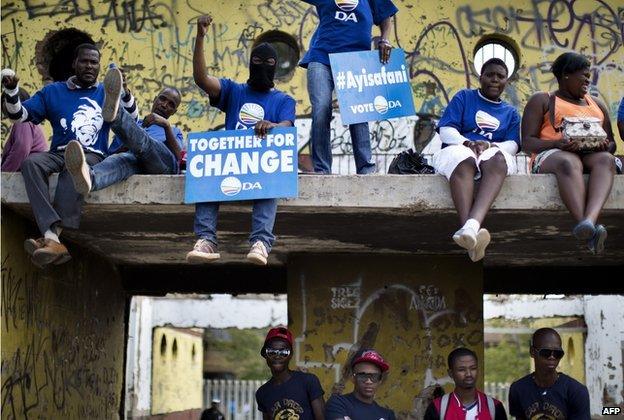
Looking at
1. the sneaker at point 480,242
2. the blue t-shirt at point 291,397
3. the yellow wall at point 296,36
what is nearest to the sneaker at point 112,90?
the blue t-shirt at point 291,397

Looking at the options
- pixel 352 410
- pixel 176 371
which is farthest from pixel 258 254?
pixel 176 371

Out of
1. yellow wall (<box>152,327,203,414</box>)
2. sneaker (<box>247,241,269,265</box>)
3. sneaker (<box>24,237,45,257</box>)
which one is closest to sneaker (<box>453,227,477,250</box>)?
sneaker (<box>247,241,269,265</box>)

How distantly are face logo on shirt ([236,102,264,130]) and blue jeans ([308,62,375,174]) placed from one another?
0.51 meters

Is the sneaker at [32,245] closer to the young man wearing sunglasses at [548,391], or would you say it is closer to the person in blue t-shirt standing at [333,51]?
the person in blue t-shirt standing at [333,51]

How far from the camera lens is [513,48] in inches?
520

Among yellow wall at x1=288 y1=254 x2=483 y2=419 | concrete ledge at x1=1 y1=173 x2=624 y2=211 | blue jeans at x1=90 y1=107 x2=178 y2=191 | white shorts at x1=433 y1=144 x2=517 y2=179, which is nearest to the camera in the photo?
white shorts at x1=433 y1=144 x2=517 y2=179

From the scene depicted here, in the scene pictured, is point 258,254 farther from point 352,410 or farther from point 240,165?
point 352,410

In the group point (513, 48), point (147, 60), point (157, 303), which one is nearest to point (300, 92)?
point (147, 60)

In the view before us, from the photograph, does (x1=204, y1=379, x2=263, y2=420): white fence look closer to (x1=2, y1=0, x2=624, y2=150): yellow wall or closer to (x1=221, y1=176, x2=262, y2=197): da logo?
(x1=2, y1=0, x2=624, y2=150): yellow wall

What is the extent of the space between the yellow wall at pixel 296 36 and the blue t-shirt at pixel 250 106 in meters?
3.82

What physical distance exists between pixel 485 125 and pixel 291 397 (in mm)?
2900

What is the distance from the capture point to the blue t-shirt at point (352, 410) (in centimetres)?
758

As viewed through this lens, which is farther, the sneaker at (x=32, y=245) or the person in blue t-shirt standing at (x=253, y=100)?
the person in blue t-shirt standing at (x=253, y=100)

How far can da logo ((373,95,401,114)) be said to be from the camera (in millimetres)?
9305
